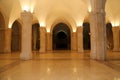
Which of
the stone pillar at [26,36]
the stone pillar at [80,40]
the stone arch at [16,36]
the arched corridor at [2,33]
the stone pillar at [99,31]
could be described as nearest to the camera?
the stone pillar at [99,31]

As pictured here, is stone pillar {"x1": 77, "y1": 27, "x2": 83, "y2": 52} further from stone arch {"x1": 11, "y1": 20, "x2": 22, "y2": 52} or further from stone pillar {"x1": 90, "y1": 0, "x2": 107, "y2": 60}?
stone arch {"x1": 11, "y1": 20, "x2": 22, "y2": 52}

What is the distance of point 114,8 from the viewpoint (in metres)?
19.6

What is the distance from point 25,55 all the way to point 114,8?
13087 mm

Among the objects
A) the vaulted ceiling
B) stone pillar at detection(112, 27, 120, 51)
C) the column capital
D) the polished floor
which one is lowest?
the polished floor

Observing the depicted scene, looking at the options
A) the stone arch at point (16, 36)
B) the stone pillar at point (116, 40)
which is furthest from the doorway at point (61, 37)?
the stone pillar at point (116, 40)

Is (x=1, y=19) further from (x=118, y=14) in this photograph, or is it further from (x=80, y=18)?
(x=118, y=14)

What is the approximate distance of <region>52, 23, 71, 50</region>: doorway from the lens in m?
33.3

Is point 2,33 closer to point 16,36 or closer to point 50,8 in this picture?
point 16,36

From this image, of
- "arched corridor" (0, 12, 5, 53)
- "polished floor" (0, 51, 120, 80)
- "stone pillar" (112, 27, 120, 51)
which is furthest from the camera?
"stone pillar" (112, 27, 120, 51)

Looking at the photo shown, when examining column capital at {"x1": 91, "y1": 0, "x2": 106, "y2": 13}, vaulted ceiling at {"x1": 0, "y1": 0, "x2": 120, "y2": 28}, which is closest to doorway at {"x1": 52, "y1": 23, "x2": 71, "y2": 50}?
vaulted ceiling at {"x1": 0, "y1": 0, "x2": 120, "y2": 28}

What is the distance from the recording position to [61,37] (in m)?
34.7

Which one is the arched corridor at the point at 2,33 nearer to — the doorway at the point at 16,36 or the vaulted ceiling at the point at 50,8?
the vaulted ceiling at the point at 50,8

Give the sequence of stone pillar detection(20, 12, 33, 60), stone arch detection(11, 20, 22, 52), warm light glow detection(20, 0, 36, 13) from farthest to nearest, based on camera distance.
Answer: stone arch detection(11, 20, 22, 52), warm light glow detection(20, 0, 36, 13), stone pillar detection(20, 12, 33, 60)

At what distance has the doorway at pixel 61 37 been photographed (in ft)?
109
